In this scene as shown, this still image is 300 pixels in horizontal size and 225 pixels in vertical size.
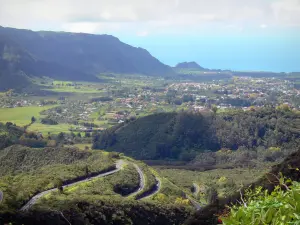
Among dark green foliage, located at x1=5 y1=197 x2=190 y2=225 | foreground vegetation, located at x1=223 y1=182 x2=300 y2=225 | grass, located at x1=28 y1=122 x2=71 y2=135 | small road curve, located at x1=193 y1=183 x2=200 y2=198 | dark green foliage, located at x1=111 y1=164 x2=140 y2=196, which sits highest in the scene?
foreground vegetation, located at x1=223 y1=182 x2=300 y2=225

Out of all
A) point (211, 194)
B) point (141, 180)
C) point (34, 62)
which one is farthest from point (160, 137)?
point (34, 62)

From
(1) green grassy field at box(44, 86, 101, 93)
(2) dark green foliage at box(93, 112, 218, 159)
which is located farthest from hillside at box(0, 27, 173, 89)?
(2) dark green foliage at box(93, 112, 218, 159)

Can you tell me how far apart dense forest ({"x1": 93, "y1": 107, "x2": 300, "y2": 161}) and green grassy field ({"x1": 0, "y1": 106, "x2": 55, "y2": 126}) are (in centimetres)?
2324

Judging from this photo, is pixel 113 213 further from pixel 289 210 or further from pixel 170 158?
pixel 170 158

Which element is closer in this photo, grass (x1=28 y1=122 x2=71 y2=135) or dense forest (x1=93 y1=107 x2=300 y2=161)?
dense forest (x1=93 y1=107 x2=300 y2=161)

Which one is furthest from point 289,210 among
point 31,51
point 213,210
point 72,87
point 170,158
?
point 31,51

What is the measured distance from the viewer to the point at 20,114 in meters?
93.8

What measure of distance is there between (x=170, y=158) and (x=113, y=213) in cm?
4624

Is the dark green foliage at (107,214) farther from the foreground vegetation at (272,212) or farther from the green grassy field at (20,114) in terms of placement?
the green grassy field at (20,114)

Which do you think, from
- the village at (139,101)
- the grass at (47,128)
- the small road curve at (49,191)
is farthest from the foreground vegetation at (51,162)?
the village at (139,101)

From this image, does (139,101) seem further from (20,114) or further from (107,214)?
(107,214)

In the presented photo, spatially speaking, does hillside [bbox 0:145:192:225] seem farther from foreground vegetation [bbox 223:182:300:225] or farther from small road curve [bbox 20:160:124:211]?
foreground vegetation [bbox 223:182:300:225]

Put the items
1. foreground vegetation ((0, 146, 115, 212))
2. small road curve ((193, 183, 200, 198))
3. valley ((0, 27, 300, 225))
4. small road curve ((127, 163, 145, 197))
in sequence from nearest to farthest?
valley ((0, 27, 300, 225)) < small road curve ((127, 163, 145, 197)) < foreground vegetation ((0, 146, 115, 212)) < small road curve ((193, 183, 200, 198))

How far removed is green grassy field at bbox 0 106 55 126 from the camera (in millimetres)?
86725
